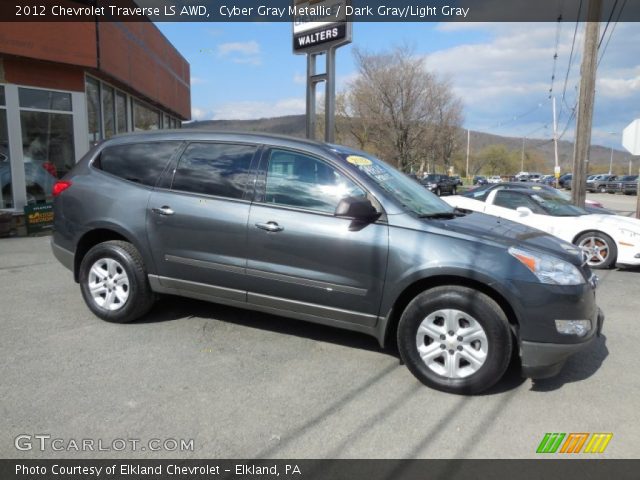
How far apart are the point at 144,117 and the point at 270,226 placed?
698 inches

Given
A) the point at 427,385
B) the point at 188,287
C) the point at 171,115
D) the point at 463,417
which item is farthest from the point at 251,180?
the point at 171,115

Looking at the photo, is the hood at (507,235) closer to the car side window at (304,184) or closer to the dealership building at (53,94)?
the car side window at (304,184)

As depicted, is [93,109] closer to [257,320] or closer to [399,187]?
[257,320]

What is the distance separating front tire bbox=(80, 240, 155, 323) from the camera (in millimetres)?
4492

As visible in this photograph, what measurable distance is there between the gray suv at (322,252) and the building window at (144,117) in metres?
13.7

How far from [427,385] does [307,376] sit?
35.5 inches

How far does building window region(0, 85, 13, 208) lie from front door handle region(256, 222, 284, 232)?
10.1 m

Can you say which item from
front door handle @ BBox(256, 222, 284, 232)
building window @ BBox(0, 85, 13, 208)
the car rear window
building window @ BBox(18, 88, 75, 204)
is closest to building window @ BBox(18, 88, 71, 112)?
building window @ BBox(18, 88, 75, 204)

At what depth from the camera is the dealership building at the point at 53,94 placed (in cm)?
1101

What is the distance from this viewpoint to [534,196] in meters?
8.88

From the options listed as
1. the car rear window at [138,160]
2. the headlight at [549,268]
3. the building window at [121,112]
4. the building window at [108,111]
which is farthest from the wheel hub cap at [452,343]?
the building window at [121,112]

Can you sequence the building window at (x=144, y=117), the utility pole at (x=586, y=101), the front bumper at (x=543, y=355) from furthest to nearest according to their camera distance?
the building window at (x=144, y=117) → the utility pole at (x=586, y=101) → the front bumper at (x=543, y=355)

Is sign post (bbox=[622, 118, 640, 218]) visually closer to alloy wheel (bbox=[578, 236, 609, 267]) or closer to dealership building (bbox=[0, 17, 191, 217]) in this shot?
alloy wheel (bbox=[578, 236, 609, 267])

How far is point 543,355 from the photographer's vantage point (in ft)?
10.8
